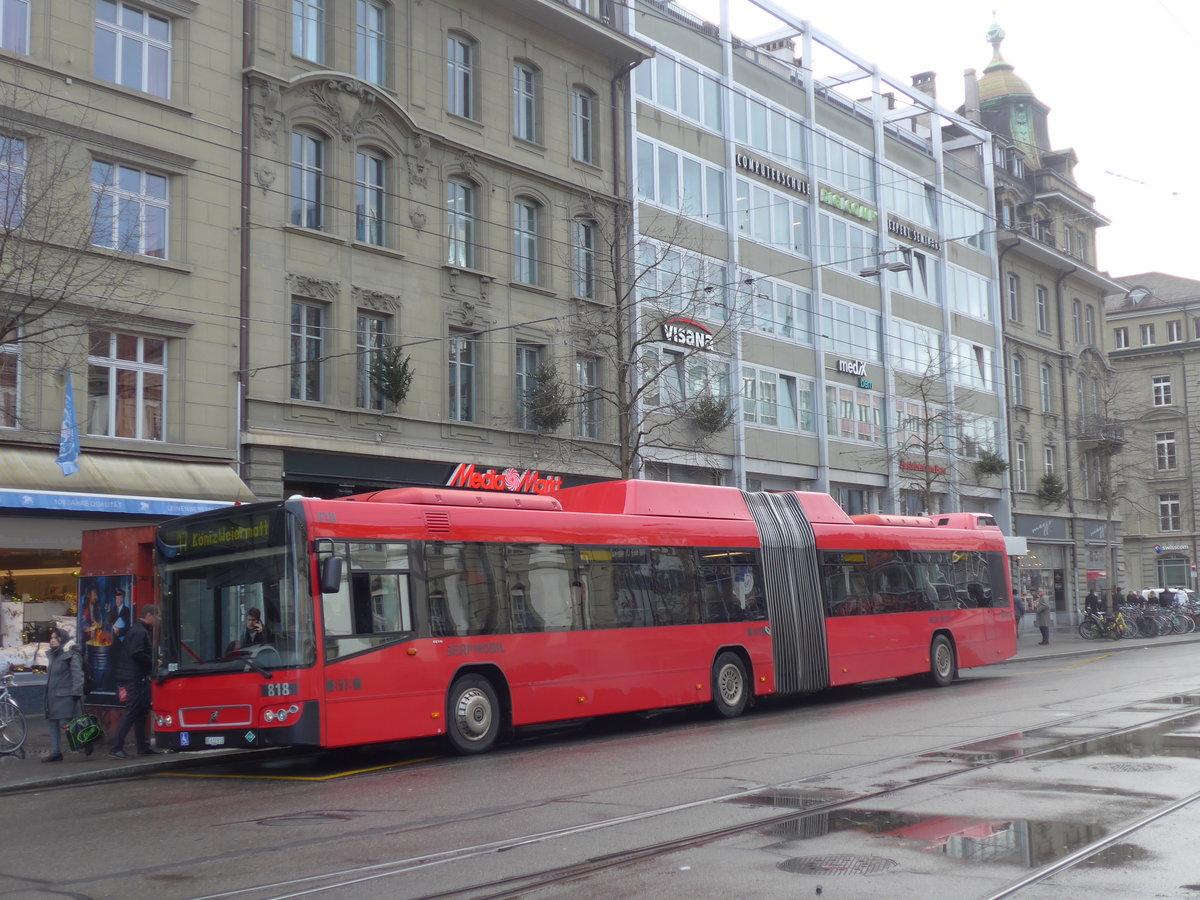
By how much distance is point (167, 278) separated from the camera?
21.8 metres

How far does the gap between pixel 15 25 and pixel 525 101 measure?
1214cm

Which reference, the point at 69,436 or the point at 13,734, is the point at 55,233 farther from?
the point at 13,734

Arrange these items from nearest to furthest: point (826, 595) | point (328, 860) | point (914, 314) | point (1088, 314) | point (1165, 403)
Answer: point (328, 860), point (826, 595), point (914, 314), point (1088, 314), point (1165, 403)

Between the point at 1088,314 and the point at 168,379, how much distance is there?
4697 centimetres

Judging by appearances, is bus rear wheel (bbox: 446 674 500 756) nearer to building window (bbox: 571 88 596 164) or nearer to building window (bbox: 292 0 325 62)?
building window (bbox: 292 0 325 62)

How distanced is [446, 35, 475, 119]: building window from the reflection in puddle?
69.3 ft

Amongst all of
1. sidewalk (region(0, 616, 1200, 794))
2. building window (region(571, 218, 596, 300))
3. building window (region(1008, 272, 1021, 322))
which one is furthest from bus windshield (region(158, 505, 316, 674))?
building window (region(1008, 272, 1021, 322))

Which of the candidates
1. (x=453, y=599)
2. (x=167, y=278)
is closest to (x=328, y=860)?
(x=453, y=599)

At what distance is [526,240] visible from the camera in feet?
95.7

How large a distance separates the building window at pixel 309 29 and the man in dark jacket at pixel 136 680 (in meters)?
13.3

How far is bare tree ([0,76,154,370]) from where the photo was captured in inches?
619

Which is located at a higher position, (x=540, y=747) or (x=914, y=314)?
(x=914, y=314)

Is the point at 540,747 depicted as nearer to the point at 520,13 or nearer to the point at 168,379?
the point at 168,379

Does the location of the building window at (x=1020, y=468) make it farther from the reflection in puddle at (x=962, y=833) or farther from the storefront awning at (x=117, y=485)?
the reflection in puddle at (x=962, y=833)
